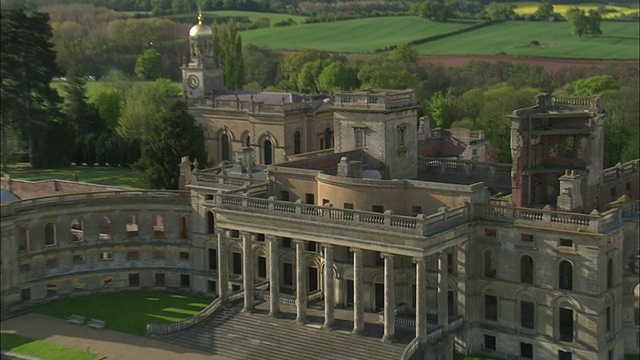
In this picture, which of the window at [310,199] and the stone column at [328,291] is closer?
the stone column at [328,291]

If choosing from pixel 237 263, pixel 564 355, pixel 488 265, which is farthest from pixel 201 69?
pixel 564 355

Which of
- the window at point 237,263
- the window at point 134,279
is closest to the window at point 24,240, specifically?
the window at point 134,279

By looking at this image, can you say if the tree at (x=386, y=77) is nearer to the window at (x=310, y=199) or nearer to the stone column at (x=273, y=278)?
the window at (x=310, y=199)

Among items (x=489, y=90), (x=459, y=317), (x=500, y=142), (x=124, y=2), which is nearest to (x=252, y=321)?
(x=459, y=317)

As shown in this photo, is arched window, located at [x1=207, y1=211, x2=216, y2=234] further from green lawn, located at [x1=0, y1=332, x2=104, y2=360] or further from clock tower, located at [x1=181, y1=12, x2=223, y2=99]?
clock tower, located at [x1=181, y1=12, x2=223, y2=99]

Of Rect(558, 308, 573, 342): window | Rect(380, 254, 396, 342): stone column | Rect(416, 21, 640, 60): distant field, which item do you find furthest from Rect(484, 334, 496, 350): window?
Rect(416, 21, 640, 60): distant field

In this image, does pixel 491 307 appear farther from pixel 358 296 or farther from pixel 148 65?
pixel 148 65
